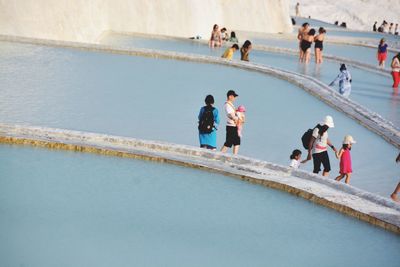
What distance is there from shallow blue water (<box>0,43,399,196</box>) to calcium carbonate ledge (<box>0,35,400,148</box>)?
16cm

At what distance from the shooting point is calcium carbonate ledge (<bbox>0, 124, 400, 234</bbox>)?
10.4 metres

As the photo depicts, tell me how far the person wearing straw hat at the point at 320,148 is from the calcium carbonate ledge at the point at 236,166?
1254 mm

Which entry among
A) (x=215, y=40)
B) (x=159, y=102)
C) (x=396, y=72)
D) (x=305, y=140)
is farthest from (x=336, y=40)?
(x=305, y=140)

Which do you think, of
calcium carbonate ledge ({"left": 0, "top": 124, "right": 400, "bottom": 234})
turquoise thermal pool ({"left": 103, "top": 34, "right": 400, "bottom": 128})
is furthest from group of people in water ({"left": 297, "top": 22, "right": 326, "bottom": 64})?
calcium carbonate ledge ({"left": 0, "top": 124, "right": 400, "bottom": 234})

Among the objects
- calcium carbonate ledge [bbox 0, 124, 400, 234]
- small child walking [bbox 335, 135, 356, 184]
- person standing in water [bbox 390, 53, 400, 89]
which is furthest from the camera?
person standing in water [bbox 390, 53, 400, 89]

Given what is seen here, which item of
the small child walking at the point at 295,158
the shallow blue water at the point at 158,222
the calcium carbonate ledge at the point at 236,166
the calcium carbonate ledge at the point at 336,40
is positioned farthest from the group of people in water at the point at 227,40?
the shallow blue water at the point at 158,222

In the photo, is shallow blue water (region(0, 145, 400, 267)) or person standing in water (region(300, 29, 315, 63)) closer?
shallow blue water (region(0, 145, 400, 267))

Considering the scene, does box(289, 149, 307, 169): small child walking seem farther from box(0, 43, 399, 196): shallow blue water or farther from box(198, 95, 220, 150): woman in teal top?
box(198, 95, 220, 150): woman in teal top

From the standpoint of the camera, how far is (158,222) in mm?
9469

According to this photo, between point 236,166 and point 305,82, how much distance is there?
9.25m

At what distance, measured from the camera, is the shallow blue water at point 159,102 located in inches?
572

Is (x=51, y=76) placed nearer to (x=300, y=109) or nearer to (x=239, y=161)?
(x=300, y=109)

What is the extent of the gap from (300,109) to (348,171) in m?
5.30

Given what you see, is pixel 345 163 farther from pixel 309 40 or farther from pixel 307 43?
pixel 307 43
